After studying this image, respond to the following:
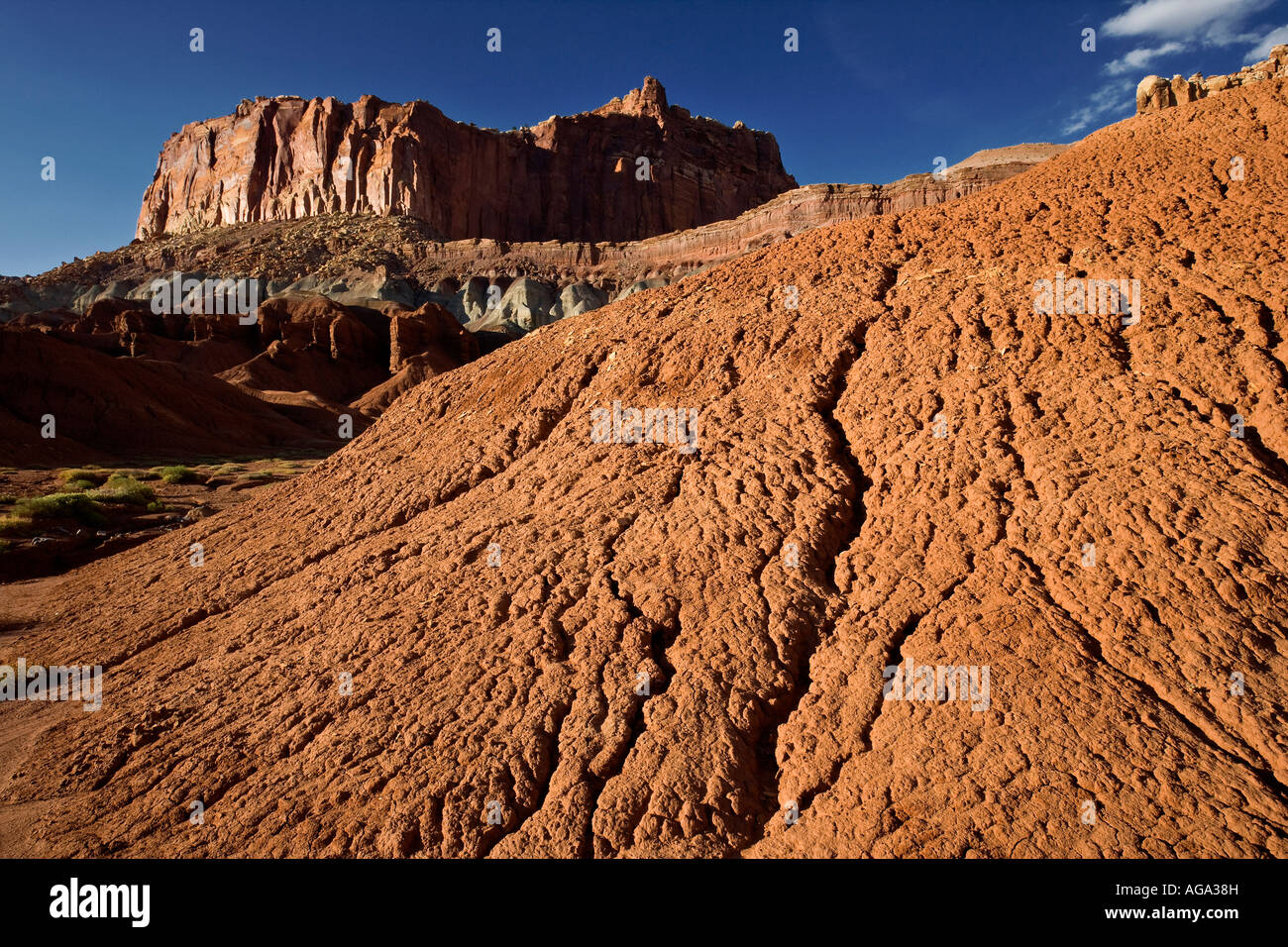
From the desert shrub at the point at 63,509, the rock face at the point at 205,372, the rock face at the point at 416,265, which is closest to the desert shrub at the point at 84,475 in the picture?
the rock face at the point at 205,372

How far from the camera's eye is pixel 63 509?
41.5 ft

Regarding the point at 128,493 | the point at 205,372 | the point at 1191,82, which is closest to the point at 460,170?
the point at 205,372

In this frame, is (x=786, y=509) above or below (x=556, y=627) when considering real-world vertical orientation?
above

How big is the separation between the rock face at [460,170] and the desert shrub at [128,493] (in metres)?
59.5

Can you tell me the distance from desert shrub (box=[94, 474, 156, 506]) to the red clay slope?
8.61m

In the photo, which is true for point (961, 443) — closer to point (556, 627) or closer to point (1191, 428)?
point (1191, 428)

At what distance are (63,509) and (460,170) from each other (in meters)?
72.0

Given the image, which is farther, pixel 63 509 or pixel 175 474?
pixel 175 474

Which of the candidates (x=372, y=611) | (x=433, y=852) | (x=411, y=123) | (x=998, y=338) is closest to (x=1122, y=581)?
(x=998, y=338)

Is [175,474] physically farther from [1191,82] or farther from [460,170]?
[460,170]

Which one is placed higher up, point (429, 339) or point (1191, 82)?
point (429, 339)

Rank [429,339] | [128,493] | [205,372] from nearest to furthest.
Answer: [128,493] → [205,372] → [429,339]

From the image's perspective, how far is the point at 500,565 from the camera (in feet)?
16.7

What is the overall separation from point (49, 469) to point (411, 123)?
6475 centimetres
